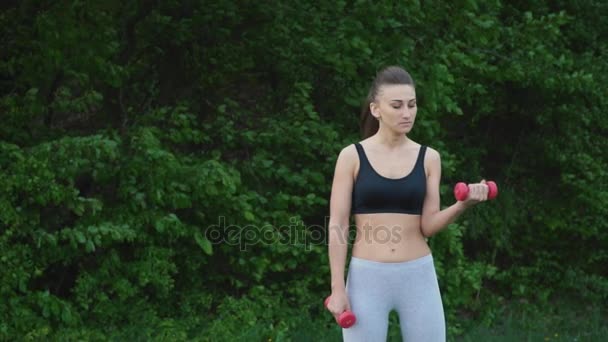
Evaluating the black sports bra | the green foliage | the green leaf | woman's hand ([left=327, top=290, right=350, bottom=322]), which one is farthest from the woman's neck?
the green leaf

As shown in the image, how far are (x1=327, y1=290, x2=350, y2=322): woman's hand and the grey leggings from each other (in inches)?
1.8

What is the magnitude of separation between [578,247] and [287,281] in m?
3.24

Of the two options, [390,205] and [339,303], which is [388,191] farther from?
[339,303]

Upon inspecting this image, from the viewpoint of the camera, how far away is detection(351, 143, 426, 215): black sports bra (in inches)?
131

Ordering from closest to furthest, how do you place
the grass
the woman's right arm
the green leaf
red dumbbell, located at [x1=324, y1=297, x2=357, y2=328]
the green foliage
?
red dumbbell, located at [x1=324, y1=297, x2=357, y2=328]
the woman's right arm
the green foliage
the green leaf
the grass

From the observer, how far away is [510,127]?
28.1ft

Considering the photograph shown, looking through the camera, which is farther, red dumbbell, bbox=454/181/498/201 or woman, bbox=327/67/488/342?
woman, bbox=327/67/488/342

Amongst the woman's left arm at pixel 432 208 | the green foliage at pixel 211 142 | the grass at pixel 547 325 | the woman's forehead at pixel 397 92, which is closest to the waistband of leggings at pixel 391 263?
the woman's left arm at pixel 432 208

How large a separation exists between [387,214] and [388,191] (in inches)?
3.6

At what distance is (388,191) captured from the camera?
3330mm

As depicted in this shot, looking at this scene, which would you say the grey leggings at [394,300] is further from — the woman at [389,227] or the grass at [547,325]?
the grass at [547,325]

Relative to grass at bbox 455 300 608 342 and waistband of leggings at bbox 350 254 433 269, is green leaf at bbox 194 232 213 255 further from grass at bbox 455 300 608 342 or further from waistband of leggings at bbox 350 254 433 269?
waistband of leggings at bbox 350 254 433 269

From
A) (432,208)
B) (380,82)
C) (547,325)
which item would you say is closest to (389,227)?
(432,208)

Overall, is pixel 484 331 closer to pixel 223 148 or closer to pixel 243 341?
pixel 243 341
